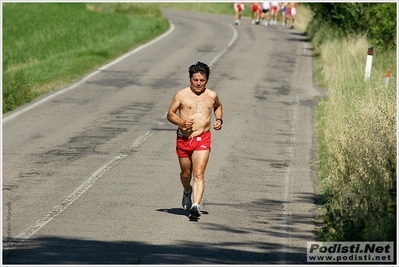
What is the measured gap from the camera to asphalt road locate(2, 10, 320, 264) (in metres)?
9.86

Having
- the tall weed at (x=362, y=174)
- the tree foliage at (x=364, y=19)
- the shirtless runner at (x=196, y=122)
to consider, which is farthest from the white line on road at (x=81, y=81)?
the shirtless runner at (x=196, y=122)

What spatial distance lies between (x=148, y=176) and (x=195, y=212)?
336 cm

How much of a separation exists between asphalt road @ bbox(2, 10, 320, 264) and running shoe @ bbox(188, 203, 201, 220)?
0.08 m

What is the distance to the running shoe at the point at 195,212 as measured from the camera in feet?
36.4

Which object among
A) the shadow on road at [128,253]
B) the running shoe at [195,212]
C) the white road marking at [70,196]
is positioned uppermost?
the shadow on road at [128,253]

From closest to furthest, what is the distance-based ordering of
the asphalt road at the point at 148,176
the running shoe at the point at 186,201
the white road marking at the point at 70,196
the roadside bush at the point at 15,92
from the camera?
the asphalt road at the point at 148,176 < the white road marking at the point at 70,196 < the running shoe at the point at 186,201 < the roadside bush at the point at 15,92

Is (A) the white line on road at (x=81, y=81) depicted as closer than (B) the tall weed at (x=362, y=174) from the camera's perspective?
No

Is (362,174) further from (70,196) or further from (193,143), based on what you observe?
(70,196)

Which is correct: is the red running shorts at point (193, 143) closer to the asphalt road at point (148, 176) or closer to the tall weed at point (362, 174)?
the asphalt road at point (148, 176)

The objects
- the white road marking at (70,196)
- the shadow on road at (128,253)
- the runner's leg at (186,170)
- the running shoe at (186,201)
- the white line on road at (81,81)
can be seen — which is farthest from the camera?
the white line on road at (81,81)

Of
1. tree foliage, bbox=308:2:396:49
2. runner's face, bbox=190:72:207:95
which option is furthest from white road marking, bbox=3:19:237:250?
tree foliage, bbox=308:2:396:49

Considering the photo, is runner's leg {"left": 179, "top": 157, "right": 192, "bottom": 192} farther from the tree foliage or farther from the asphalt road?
the tree foliage

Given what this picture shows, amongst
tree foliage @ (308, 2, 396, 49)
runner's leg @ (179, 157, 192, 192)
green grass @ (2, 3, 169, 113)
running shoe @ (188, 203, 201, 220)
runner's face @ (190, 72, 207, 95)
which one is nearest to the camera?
running shoe @ (188, 203, 201, 220)

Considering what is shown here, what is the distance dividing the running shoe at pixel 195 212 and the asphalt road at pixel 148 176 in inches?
3.3
